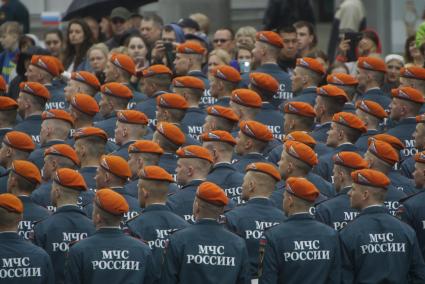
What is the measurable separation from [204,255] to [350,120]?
3634 millimetres

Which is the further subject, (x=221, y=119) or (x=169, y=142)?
(x=221, y=119)

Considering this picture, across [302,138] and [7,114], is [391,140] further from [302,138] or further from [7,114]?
[7,114]

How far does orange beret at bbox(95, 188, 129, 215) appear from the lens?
14530 mm

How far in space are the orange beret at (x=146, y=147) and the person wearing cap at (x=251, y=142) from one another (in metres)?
0.95

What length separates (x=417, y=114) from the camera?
19062 millimetres

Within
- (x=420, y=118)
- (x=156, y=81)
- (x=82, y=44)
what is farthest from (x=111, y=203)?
(x=82, y=44)

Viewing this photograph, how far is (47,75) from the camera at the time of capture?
2078 cm

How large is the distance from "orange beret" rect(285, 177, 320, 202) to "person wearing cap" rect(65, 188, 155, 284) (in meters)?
1.44

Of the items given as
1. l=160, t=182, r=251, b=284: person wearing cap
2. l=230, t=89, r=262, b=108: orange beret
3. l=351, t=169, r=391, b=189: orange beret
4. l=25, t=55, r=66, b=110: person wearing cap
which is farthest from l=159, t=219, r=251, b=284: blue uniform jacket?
l=25, t=55, r=66, b=110: person wearing cap

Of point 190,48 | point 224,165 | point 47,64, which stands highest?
point 190,48

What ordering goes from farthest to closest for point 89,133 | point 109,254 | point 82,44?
point 82,44
point 89,133
point 109,254

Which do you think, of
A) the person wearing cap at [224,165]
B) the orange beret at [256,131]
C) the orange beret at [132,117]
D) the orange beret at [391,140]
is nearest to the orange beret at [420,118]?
the orange beret at [391,140]

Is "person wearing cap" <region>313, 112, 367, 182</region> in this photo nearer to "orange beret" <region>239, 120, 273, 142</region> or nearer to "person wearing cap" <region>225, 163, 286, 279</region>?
"orange beret" <region>239, 120, 273, 142</region>

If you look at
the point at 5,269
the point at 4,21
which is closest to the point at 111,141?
the point at 5,269
